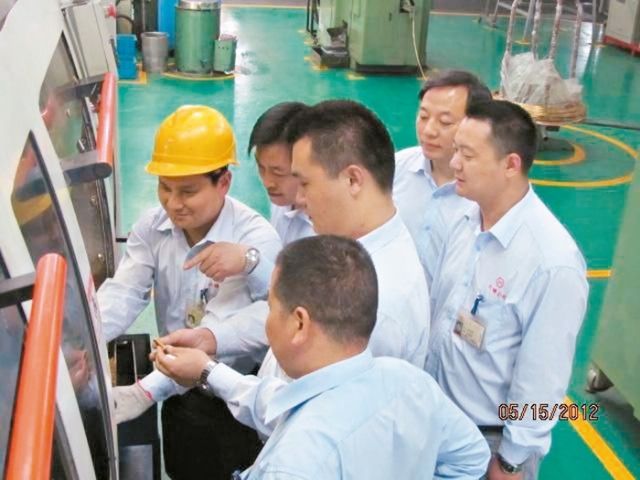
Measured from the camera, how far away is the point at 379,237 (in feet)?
6.92

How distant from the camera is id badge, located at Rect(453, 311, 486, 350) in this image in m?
2.46

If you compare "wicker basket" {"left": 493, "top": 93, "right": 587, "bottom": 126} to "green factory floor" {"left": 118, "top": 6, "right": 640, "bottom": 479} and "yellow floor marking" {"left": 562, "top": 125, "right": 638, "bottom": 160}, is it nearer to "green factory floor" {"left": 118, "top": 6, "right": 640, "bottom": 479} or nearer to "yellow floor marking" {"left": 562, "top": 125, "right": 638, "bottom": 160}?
"green factory floor" {"left": 118, "top": 6, "right": 640, "bottom": 479}

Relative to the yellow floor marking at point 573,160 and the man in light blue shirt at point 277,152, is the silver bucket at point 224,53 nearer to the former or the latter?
the yellow floor marking at point 573,160

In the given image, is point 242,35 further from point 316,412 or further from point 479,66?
point 316,412

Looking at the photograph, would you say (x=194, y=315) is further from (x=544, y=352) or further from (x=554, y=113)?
(x=554, y=113)

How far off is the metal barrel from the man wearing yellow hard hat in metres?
7.42

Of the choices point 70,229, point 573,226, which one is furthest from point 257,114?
point 70,229

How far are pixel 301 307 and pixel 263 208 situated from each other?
14.9 feet

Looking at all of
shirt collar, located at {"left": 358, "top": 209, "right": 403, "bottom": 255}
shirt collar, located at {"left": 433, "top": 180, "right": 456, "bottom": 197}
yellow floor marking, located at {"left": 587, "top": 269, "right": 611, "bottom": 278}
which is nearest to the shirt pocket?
shirt collar, located at {"left": 358, "top": 209, "right": 403, "bottom": 255}

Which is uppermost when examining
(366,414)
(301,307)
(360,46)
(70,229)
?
(70,229)

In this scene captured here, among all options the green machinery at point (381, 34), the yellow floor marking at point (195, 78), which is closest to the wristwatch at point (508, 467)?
the yellow floor marking at point (195, 78)

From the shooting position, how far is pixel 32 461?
833 mm

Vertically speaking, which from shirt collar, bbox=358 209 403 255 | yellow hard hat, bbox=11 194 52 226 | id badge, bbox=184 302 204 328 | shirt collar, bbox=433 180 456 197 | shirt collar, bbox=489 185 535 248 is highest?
yellow hard hat, bbox=11 194 52 226

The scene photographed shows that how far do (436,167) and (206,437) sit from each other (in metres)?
1.47
